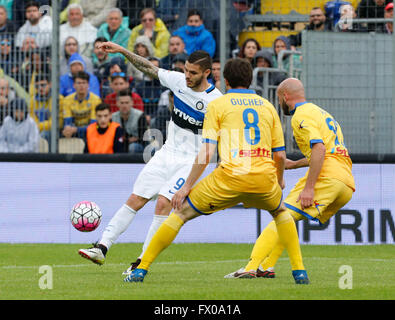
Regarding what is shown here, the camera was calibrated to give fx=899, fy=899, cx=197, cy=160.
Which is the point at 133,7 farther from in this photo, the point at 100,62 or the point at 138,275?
the point at 138,275

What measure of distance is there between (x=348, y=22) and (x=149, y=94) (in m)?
3.39

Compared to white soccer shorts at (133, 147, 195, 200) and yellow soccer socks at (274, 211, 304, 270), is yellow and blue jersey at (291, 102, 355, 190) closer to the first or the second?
yellow soccer socks at (274, 211, 304, 270)

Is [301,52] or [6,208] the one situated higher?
[301,52]

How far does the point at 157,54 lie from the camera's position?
1493 cm

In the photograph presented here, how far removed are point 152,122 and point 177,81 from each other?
14.0 ft

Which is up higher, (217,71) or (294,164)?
(217,71)

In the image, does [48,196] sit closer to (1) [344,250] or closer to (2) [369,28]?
(1) [344,250]

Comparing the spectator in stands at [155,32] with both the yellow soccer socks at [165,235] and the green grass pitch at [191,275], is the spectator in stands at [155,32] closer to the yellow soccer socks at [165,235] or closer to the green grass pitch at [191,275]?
the green grass pitch at [191,275]

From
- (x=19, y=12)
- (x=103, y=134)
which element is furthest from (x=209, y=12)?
(x=19, y=12)

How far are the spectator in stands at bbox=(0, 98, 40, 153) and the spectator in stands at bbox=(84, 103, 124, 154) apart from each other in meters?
0.84

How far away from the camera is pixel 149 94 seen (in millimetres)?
14289

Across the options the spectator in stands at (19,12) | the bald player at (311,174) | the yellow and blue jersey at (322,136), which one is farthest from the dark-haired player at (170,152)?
the spectator in stands at (19,12)

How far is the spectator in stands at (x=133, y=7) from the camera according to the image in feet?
48.3
